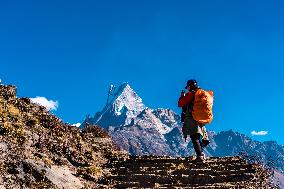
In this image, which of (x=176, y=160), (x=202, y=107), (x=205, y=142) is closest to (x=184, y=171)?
(x=176, y=160)

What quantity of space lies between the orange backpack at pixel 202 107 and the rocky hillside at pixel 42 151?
3006 mm

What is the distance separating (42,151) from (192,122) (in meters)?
4.31

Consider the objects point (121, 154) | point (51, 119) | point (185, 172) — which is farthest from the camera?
point (121, 154)

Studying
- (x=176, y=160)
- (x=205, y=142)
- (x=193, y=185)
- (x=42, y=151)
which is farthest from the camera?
(x=205, y=142)

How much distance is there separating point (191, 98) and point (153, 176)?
10.9 ft

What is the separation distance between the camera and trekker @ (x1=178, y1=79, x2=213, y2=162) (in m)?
14.0

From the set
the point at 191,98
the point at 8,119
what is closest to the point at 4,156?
the point at 8,119

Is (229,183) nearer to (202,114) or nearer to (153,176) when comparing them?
(153,176)

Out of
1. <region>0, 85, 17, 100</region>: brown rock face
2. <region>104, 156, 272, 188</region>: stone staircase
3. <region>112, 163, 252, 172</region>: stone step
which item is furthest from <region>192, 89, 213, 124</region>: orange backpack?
<region>0, 85, 17, 100</region>: brown rock face

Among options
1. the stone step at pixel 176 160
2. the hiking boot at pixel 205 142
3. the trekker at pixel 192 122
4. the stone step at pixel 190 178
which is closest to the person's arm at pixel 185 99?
the trekker at pixel 192 122

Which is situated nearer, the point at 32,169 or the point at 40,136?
the point at 32,169

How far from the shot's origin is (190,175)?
11.7 m

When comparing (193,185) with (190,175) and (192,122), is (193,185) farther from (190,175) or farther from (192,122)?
(192,122)

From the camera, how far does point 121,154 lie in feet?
53.1
